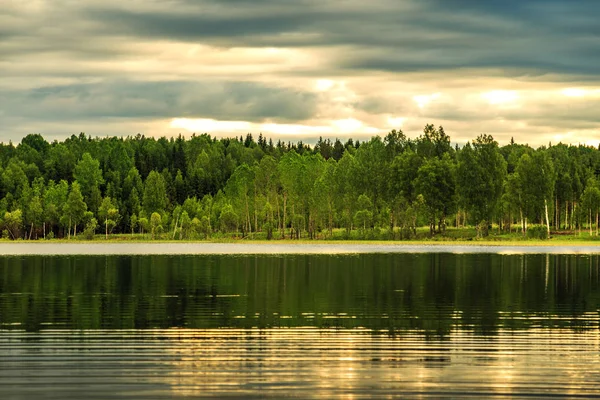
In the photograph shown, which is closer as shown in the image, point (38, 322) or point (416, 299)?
point (38, 322)

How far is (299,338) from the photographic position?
1775 inches

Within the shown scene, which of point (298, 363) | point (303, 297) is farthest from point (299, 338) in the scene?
point (303, 297)

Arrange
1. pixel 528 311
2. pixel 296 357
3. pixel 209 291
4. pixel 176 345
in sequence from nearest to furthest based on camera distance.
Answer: pixel 296 357 < pixel 176 345 < pixel 528 311 < pixel 209 291

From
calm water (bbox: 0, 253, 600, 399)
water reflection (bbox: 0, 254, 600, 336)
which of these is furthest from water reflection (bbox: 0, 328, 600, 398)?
water reflection (bbox: 0, 254, 600, 336)

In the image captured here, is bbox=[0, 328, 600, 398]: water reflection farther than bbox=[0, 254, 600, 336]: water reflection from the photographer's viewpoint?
No

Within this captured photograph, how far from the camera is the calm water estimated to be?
33.2m

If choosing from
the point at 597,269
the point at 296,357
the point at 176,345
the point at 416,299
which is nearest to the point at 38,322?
the point at 176,345

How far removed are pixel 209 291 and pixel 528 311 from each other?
24999 millimetres

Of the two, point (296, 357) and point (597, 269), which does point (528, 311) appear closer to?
point (296, 357)

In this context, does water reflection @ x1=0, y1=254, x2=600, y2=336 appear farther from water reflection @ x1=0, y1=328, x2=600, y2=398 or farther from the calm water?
water reflection @ x1=0, y1=328, x2=600, y2=398

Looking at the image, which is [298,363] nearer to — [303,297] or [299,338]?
[299,338]

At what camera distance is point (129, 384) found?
3297 centimetres

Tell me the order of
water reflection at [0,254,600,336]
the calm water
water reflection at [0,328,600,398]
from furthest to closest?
water reflection at [0,254,600,336] → the calm water → water reflection at [0,328,600,398]

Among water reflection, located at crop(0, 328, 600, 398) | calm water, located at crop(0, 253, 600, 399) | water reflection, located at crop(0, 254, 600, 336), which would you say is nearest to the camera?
water reflection, located at crop(0, 328, 600, 398)
